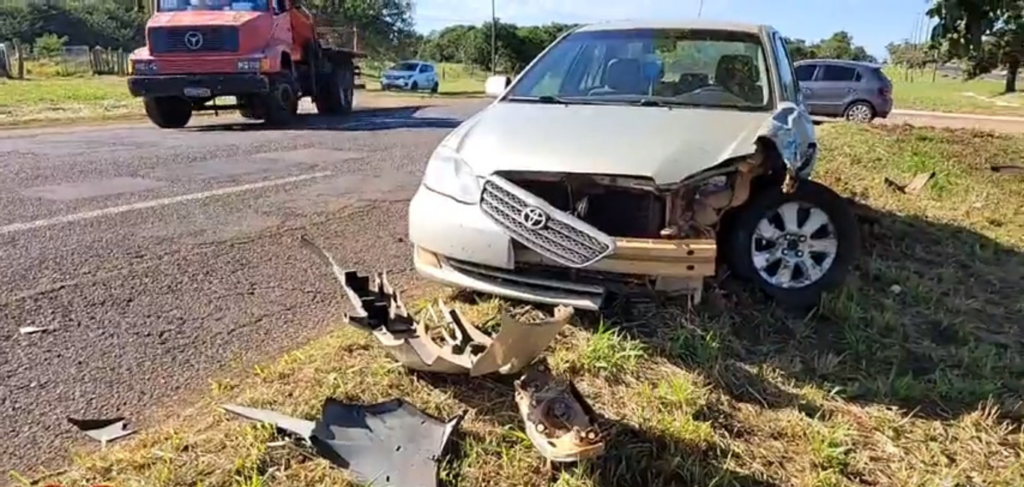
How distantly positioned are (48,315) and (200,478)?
1.92m

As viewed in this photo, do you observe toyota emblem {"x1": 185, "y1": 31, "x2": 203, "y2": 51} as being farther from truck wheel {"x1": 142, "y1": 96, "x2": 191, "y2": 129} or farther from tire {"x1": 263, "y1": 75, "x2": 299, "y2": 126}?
tire {"x1": 263, "y1": 75, "x2": 299, "y2": 126}

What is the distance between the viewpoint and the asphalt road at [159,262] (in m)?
3.38

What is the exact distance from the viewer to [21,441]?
9.59 ft

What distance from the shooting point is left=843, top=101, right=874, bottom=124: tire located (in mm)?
19125

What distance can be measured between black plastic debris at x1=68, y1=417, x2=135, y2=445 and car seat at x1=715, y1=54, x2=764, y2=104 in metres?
3.53

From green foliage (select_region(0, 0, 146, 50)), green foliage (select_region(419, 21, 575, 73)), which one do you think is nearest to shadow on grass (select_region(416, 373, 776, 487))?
green foliage (select_region(419, 21, 575, 73))

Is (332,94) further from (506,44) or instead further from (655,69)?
(506,44)

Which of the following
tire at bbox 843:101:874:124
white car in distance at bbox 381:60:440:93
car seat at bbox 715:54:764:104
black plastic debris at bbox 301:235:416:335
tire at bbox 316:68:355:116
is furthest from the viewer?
white car in distance at bbox 381:60:440:93

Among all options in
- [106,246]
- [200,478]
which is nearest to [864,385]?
[200,478]

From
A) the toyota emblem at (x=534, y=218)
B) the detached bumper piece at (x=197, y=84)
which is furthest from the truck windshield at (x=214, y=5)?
the toyota emblem at (x=534, y=218)

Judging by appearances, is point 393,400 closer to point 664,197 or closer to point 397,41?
point 664,197

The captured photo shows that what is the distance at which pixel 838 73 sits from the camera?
19.5 metres

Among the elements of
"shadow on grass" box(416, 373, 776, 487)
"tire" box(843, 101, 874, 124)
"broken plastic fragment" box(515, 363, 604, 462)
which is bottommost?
"shadow on grass" box(416, 373, 776, 487)

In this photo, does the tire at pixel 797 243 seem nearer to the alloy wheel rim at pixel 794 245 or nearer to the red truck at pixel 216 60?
the alloy wheel rim at pixel 794 245
